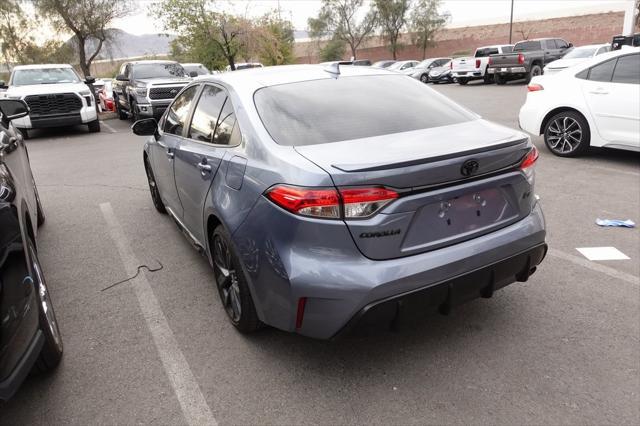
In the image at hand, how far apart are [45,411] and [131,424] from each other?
53 centimetres

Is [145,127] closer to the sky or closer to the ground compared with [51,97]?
closer to the sky

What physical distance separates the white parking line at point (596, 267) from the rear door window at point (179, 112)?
3316mm

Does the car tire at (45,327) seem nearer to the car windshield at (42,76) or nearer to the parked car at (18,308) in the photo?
the parked car at (18,308)

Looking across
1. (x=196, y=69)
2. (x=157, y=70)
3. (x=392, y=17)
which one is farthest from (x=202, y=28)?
(x=392, y=17)

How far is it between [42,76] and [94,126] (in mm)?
1831

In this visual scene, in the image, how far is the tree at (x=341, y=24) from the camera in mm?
52281

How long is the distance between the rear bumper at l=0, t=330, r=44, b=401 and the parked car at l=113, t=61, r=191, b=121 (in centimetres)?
1169

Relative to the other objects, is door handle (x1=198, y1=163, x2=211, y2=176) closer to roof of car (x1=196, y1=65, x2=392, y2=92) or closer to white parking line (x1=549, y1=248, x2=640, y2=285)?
roof of car (x1=196, y1=65, x2=392, y2=92)

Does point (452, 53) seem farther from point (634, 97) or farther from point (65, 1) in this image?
point (634, 97)

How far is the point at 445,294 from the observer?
246cm

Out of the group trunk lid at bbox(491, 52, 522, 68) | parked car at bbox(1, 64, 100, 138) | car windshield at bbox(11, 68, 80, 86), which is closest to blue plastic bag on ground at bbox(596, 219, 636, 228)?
parked car at bbox(1, 64, 100, 138)

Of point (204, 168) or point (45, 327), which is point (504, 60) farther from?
point (45, 327)

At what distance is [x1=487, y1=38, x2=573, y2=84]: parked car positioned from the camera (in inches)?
894

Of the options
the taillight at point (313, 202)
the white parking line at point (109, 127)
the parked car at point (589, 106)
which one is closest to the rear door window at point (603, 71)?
the parked car at point (589, 106)
